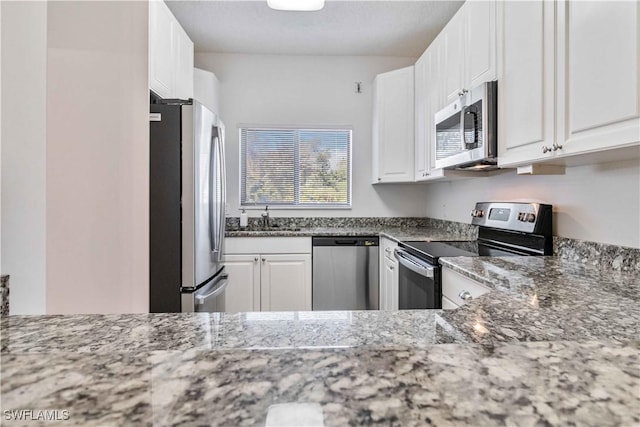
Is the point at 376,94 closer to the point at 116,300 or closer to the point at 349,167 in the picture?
the point at 349,167

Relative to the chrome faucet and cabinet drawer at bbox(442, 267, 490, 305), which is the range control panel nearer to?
cabinet drawer at bbox(442, 267, 490, 305)

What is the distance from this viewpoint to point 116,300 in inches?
54.9

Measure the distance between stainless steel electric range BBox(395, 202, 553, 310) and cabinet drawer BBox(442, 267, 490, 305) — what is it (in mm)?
51

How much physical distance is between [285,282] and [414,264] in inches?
Answer: 52.8

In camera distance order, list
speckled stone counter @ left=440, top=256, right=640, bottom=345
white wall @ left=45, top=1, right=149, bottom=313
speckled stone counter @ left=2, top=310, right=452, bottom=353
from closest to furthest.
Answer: speckled stone counter @ left=2, top=310, right=452, bottom=353
speckled stone counter @ left=440, top=256, right=640, bottom=345
white wall @ left=45, top=1, right=149, bottom=313

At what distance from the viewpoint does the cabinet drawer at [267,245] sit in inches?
121

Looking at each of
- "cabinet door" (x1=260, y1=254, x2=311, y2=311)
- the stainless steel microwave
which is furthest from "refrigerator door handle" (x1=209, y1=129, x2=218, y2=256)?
the stainless steel microwave

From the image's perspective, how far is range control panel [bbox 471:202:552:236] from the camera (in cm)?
187

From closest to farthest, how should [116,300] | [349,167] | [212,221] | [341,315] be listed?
1. [341,315]
2. [116,300]
3. [212,221]
4. [349,167]

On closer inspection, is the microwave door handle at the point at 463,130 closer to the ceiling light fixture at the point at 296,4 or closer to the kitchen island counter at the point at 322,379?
Answer: the ceiling light fixture at the point at 296,4

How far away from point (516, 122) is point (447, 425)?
1709 millimetres

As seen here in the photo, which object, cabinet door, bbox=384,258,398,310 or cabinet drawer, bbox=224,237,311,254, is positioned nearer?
cabinet door, bbox=384,258,398,310

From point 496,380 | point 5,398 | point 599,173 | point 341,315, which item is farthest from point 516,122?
point 5,398

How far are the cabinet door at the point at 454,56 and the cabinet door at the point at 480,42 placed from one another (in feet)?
0.24
